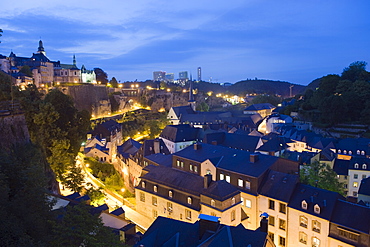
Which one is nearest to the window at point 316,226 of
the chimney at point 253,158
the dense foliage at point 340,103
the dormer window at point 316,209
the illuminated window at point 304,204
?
the dormer window at point 316,209

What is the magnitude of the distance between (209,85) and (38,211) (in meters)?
193

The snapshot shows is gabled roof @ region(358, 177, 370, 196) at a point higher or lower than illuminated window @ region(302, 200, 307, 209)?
lower

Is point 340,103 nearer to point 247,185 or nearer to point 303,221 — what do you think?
point 247,185

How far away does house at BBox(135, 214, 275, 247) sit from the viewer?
12062 millimetres

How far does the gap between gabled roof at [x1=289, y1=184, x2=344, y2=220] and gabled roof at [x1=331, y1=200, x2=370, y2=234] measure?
0.39 m

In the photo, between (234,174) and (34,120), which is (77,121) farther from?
(234,174)

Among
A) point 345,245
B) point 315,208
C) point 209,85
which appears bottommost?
point 345,245

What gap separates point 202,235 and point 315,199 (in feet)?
36.2

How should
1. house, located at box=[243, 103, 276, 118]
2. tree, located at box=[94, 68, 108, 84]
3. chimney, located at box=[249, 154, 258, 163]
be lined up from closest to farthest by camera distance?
chimney, located at box=[249, 154, 258, 163] < tree, located at box=[94, 68, 108, 84] < house, located at box=[243, 103, 276, 118]

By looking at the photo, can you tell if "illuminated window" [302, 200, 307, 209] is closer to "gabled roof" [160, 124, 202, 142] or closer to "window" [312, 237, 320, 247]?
"window" [312, 237, 320, 247]

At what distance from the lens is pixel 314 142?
4362 centimetres

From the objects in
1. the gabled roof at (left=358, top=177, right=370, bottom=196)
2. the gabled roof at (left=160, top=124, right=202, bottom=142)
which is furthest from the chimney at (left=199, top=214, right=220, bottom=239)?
the gabled roof at (left=160, top=124, right=202, bottom=142)

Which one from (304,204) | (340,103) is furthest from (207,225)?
(340,103)

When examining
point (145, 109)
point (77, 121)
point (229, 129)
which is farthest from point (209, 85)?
point (77, 121)
